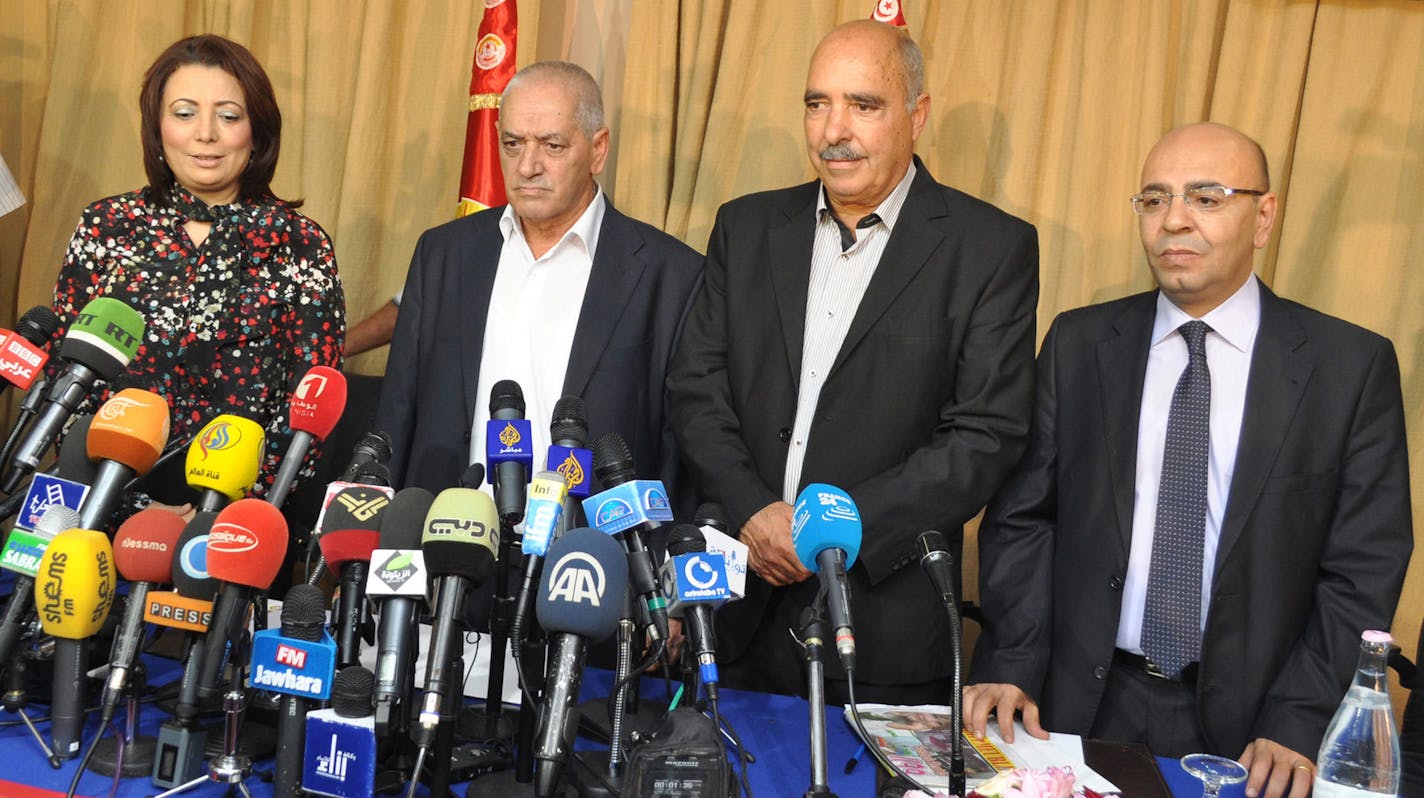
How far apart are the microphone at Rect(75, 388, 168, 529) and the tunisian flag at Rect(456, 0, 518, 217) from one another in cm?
196

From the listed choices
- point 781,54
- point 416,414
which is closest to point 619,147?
point 781,54

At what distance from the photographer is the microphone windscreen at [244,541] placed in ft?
5.71

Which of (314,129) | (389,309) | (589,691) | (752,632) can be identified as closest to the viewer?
(589,691)

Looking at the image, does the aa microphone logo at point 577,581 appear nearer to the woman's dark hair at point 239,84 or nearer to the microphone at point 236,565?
the microphone at point 236,565

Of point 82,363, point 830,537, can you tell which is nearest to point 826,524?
point 830,537

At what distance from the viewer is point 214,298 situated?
2938 mm

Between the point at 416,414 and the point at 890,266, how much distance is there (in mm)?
1150

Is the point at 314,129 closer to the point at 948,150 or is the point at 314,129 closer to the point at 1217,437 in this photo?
the point at 948,150

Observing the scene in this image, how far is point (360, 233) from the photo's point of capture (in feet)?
14.3

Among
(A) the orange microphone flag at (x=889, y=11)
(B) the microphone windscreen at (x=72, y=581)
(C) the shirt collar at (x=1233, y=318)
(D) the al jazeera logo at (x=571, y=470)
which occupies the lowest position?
(B) the microphone windscreen at (x=72, y=581)

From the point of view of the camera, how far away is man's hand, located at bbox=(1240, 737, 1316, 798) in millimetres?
2090

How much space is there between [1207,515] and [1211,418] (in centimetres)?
19

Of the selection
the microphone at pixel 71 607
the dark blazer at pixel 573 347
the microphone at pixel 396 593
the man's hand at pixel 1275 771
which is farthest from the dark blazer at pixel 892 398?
the microphone at pixel 71 607

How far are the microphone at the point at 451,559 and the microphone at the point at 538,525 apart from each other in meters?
0.06
